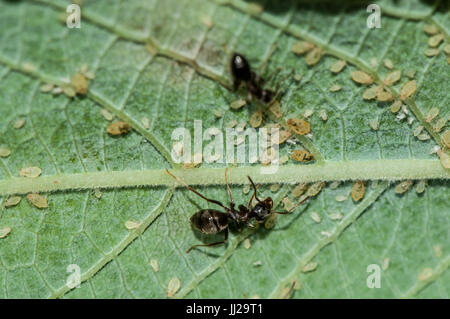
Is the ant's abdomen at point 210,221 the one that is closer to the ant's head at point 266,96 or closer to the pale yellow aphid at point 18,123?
the ant's head at point 266,96

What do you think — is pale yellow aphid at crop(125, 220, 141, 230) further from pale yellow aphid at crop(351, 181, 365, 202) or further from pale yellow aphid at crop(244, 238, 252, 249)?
pale yellow aphid at crop(351, 181, 365, 202)

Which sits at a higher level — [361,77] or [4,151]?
[361,77]

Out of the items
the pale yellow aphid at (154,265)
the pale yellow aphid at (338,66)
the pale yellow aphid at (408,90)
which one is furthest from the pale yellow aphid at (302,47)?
the pale yellow aphid at (154,265)

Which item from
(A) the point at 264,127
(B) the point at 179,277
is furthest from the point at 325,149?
(B) the point at 179,277

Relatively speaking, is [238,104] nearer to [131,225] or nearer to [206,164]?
[206,164]

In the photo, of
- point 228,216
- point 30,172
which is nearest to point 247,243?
point 228,216
